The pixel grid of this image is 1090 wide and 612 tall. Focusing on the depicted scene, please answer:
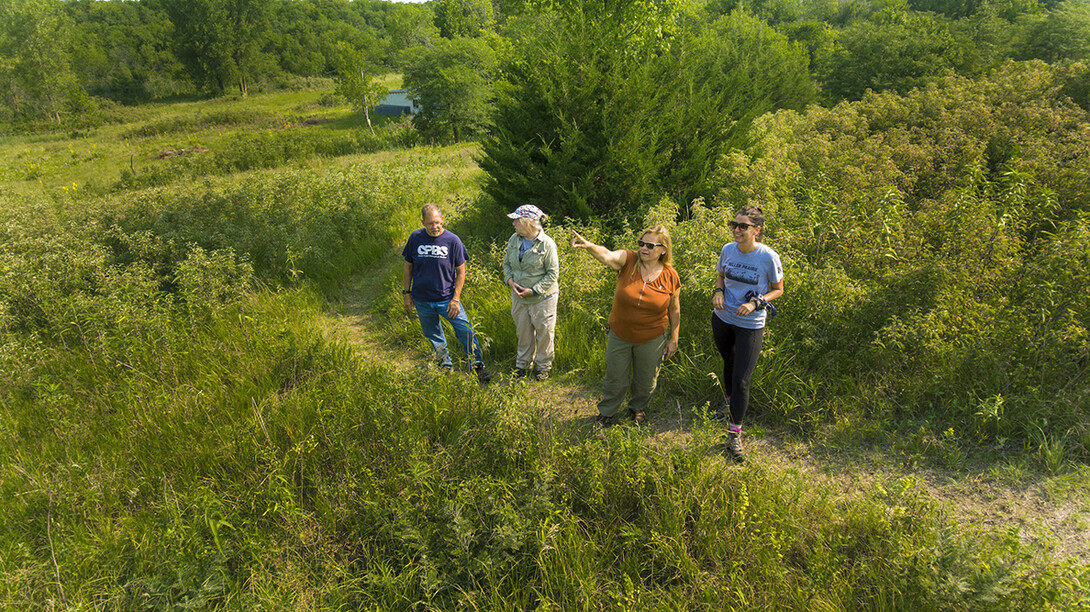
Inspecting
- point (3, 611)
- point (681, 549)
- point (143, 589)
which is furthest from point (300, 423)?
point (681, 549)

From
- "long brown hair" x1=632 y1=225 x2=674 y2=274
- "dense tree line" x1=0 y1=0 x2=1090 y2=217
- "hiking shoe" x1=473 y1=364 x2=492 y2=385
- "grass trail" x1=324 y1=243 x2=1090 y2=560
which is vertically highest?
"dense tree line" x1=0 y1=0 x2=1090 y2=217

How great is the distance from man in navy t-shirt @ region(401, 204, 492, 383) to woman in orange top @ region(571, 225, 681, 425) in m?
1.50

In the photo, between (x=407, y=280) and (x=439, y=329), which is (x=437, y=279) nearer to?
(x=407, y=280)

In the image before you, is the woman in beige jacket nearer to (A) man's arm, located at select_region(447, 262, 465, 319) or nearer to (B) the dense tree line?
(A) man's arm, located at select_region(447, 262, 465, 319)

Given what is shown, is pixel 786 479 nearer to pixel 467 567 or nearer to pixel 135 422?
pixel 467 567

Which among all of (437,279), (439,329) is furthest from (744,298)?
(439,329)

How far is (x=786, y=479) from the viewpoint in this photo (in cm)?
352

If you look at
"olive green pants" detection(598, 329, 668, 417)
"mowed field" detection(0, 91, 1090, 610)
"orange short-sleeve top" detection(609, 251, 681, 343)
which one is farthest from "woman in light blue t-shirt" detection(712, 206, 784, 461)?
"olive green pants" detection(598, 329, 668, 417)

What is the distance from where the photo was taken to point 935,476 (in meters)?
3.59

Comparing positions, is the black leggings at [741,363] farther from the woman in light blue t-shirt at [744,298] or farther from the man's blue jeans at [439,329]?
the man's blue jeans at [439,329]

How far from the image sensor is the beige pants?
4879mm

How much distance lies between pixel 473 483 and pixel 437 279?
2.30m

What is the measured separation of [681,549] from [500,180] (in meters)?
6.54

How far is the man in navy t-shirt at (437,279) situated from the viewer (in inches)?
195
